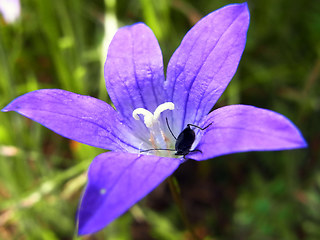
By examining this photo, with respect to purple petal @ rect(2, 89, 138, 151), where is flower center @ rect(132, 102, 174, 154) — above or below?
below

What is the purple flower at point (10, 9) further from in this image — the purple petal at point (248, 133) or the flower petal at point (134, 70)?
the purple petal at point (248, 133)

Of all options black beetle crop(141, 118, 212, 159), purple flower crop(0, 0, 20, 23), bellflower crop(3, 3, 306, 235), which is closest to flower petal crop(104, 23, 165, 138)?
bellflower crop(3, 3, 306, 235)

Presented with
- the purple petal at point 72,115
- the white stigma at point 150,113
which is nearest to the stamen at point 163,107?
the white stigma at point 150,113

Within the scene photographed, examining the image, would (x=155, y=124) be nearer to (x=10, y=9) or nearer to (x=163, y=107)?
(x=163, y=107)

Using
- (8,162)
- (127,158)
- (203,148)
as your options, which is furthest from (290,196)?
(8,162)

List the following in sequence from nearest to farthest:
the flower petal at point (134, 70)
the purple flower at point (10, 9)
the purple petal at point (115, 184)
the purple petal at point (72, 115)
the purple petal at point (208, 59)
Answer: the purple petal at point (115, 184)
the purple petal at point (72, 115)
the purple petal at point (208, 59)
the flower petal at point (134, 70)
the purple flower at point (10, 9)

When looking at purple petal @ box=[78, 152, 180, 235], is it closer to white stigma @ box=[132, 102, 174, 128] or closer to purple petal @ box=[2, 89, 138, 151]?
purple petal @ box=[2, 89, 138, 151]

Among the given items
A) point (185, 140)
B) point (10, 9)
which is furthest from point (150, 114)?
point (10, 9)
